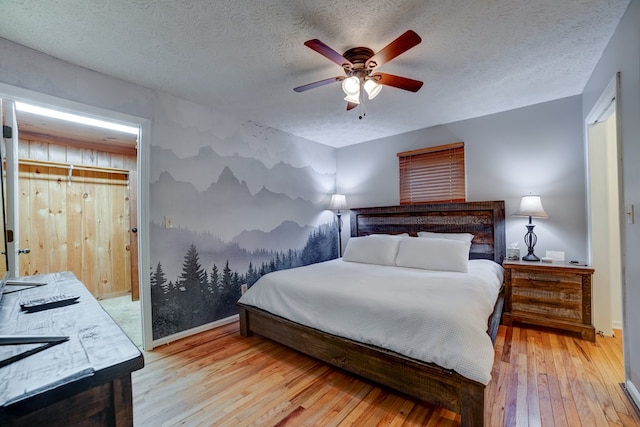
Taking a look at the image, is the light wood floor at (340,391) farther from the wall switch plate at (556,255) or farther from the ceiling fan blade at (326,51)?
the ceiling fan blade at (326,51)

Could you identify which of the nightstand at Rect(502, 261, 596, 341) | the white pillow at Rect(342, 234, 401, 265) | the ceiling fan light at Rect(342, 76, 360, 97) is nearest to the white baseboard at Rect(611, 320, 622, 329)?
the nightstand at Rect(502, 261, 596, 341)

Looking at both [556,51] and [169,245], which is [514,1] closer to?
[556,51]

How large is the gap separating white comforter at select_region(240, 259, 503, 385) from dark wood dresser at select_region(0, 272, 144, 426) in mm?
1472

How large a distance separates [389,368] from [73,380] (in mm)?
1692

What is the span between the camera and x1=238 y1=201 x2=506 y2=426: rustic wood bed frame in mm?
1588

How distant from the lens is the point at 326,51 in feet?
5.73

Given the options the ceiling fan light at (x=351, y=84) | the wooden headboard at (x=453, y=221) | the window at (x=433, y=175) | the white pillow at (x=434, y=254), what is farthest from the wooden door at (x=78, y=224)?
the window at (x=433, y=175)

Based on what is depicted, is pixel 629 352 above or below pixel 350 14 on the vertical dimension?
below

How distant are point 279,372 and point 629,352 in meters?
2.41

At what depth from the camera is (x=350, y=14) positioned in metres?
1.73

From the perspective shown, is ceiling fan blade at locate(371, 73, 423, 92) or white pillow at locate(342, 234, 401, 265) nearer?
ceiling fan blade at locate(371, 73, 423, 92)

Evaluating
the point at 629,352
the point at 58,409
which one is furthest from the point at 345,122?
the point at 58,409

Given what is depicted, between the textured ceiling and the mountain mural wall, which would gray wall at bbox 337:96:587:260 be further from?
the mountain mural wall

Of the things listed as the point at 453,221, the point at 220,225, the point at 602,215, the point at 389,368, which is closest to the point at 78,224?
the point at 220,225
